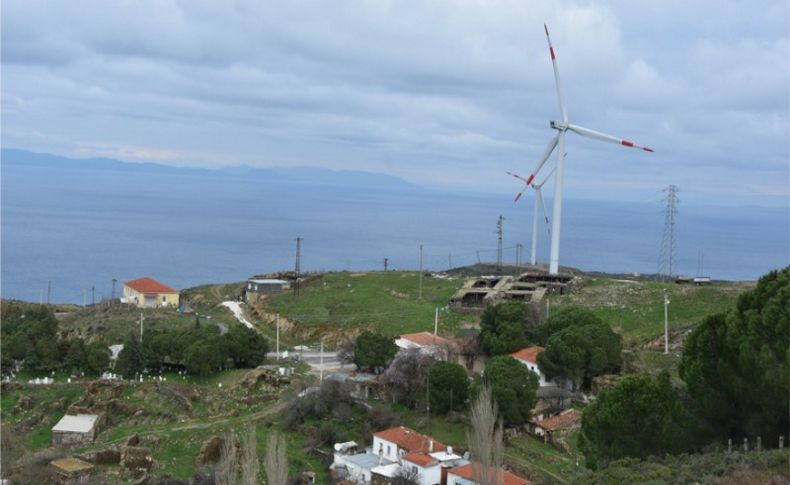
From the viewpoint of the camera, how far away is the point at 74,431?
3259cm

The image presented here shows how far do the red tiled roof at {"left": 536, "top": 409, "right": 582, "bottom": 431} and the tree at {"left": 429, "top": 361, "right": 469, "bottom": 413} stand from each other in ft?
11.0

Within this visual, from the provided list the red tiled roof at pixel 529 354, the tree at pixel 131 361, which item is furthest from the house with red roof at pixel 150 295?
the red tiled roof at pixel 529 354

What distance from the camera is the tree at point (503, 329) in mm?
38375

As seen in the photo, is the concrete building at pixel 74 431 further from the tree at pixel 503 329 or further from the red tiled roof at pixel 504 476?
the tree at pixel 503 329

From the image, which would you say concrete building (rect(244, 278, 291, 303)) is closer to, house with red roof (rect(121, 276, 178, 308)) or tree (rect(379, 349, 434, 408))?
house with red roof (rect(121, 276, 178, 308))

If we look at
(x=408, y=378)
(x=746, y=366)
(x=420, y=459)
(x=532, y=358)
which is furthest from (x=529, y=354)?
(x=746, y=366)

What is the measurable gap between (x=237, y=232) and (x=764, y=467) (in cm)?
17719

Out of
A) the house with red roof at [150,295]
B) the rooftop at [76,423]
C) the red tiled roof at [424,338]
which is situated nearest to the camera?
the rooftop at [76,423]

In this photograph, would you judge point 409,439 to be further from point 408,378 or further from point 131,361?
point 131,361

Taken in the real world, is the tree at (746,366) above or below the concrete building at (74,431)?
above

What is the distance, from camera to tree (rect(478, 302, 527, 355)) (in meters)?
38.4

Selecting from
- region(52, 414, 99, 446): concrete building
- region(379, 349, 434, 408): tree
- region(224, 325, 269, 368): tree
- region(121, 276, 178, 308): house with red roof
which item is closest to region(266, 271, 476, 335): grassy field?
region(224, 325, 269, 368): tree

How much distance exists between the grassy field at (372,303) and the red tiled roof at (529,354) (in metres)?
9.21

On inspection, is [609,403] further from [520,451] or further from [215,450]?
[215,450]
